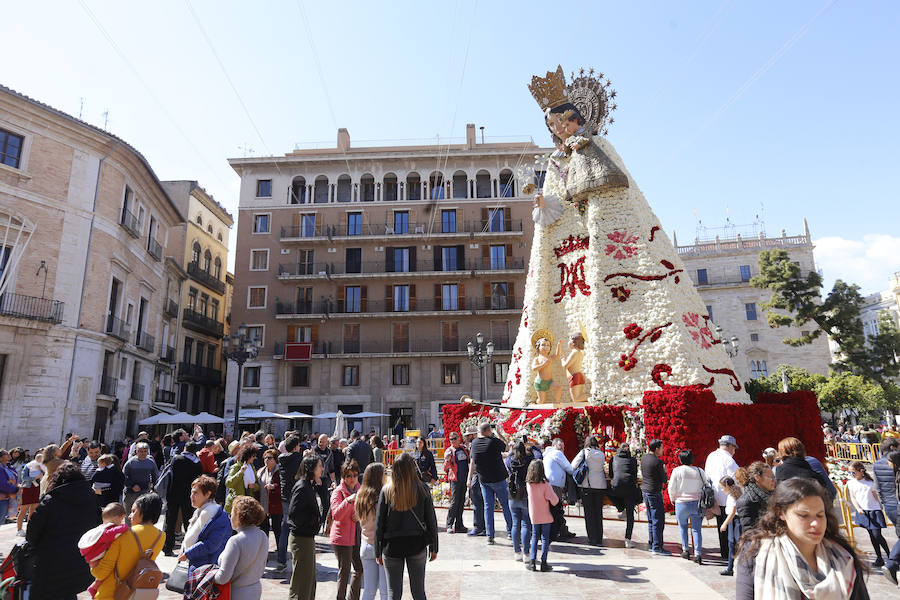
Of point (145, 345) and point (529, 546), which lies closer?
point (529, 546)

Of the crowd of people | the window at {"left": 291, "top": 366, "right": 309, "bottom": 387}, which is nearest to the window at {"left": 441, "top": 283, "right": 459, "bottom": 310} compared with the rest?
the window at {"left": 291, "top": 366, "right": 309, "bottom": 387}

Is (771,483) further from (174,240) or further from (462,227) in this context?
(174,240)

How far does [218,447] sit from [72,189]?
56.8 ft

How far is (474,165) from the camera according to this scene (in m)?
36.4

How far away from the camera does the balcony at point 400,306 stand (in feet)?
114

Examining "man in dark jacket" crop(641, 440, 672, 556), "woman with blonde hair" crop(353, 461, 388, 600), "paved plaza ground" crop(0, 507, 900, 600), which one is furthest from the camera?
"man in dark jacket" crop(641, 440, 672, 556)

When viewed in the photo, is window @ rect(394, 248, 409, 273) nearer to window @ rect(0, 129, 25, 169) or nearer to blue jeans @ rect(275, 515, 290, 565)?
window @ rect(0, 129, 25, 169)

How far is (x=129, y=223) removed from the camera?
80.1 ft

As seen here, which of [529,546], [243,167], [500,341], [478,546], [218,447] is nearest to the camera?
[529,546]

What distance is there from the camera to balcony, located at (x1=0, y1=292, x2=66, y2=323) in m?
19.1

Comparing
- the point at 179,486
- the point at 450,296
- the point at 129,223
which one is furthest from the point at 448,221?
the point at 179,486

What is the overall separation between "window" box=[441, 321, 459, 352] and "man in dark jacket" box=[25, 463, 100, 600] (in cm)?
2958

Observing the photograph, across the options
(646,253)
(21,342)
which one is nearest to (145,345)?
Answer: (21,342)

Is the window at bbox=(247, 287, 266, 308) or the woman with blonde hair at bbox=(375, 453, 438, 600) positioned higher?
the window at bbox=(247, 287, 266, 308)
